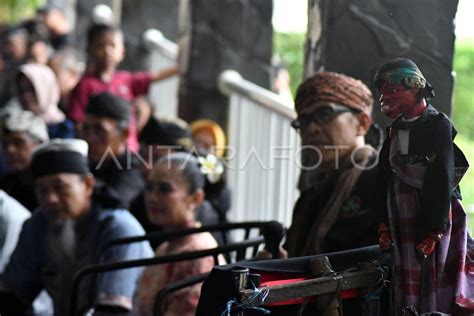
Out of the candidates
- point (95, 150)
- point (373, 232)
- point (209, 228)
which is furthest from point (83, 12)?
point (373, 232)

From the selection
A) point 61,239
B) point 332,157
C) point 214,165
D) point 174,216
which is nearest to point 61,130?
point 214,165

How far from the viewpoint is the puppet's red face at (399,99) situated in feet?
10.0

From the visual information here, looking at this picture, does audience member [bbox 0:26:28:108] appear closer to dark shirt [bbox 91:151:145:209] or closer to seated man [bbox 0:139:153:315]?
dark shirt [bbox 91:151:145:209]

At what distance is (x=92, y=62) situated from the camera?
902cm

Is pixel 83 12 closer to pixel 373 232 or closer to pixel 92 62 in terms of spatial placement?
pixel 92 62

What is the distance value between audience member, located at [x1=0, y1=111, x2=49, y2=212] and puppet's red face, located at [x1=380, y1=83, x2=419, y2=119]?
382cm

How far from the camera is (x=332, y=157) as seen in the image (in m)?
3.91

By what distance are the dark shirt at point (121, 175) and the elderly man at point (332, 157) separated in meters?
2.32

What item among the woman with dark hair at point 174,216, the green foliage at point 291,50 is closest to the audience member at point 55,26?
the green foliage at point 291,50

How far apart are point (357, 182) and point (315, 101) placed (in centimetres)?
31

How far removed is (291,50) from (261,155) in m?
10.8

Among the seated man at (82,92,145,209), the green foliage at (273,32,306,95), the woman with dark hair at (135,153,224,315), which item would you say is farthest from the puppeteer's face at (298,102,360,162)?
the green foliage at (273,32,306,95)

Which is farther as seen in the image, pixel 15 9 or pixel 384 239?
pixel 15 9

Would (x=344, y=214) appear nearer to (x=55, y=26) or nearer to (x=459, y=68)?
(x=55, y=26)
